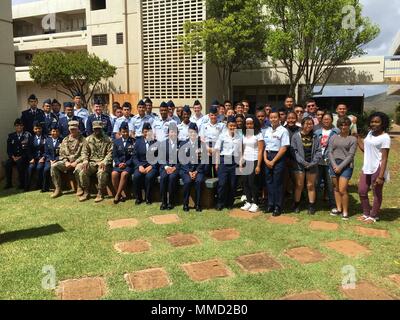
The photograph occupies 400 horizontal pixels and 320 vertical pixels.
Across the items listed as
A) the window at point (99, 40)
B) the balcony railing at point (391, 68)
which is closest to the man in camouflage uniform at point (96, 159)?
the balcony railing at point (391, 68)

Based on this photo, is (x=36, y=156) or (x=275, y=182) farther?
(x=36, y=156)

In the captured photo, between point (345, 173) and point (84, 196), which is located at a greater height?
point (345, 173)

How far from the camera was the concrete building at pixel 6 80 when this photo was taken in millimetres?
8391

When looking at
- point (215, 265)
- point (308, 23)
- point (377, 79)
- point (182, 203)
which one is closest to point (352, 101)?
point (377, 79)

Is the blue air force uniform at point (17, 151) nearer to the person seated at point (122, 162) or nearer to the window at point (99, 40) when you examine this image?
the person seated at point (122, 162)

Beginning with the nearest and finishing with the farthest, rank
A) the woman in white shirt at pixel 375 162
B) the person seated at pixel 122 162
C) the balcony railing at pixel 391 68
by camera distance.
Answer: the woman in white shirt at pixel 375 162 → the person seated at pixel 122 162 → the balcony railing at pixel 391 68

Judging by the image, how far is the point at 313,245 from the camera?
4.52 meters

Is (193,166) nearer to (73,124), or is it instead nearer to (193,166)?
(193,166)

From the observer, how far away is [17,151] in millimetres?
7891

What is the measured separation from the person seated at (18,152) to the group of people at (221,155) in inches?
0.8

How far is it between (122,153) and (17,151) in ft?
8.74

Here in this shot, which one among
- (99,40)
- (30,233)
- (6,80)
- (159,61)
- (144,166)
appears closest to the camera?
(30,233)

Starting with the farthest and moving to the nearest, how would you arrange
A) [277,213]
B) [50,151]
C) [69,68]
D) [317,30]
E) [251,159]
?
[69,68], [317,30], [50,151], [251,159], [277,213]

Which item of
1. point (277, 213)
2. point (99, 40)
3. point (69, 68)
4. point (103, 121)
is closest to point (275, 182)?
point (277, 213)
